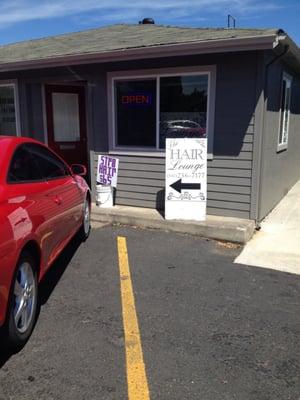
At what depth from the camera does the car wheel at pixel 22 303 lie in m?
3.11

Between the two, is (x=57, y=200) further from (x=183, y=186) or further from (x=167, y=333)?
(x=183, y=186)

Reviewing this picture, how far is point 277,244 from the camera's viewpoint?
6254 mm

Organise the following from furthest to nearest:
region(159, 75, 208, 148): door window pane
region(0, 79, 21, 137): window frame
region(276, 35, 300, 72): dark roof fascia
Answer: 1. region(0, 79, 21, 137): window frame
2. region(159, 75, 208, 148): door window pane
3. region(276, 35, 300, 72): dark roof fascia

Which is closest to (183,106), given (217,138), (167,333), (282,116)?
(217,138)

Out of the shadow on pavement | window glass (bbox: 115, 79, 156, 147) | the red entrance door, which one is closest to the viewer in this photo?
the shadow on pavement

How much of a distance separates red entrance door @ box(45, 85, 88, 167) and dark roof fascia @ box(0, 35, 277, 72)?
48.0 inches

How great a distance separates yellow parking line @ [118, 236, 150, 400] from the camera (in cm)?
285

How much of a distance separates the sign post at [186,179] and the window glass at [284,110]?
2.61m

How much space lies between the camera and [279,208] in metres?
8.56

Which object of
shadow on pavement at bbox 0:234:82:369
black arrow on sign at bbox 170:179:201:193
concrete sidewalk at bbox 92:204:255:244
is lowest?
shadow on pavement at bbox 0:234:82:369

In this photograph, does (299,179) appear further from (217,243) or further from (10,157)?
(10,157)

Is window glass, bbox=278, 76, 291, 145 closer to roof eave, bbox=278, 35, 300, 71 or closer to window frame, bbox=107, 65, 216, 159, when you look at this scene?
roof eave, bbox=278, 35, 300, 71

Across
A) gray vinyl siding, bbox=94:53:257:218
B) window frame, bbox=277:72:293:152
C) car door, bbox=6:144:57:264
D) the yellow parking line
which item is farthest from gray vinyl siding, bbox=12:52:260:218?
car door, bbox=6:144:57:264

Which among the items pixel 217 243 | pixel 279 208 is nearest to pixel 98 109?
pixel 217 243
